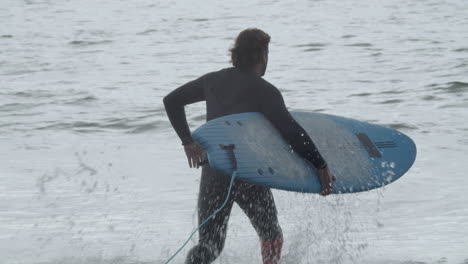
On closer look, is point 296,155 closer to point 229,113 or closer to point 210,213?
point 229,113

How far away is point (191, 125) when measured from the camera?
977cm

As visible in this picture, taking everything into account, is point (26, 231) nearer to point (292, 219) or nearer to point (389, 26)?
point (292, 219)

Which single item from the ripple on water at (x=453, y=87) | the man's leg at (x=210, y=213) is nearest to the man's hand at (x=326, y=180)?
the man's leg at (x=210, y=213)

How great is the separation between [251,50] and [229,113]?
0.33 meters

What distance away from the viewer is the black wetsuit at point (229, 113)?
3.84 m

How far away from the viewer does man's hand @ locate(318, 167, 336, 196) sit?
13.1ft

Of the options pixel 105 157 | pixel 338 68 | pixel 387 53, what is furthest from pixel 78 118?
pixel 387 53

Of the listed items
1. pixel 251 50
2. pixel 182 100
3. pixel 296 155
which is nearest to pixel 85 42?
pixel 182 100

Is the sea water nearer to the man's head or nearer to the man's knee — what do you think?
the man's knee

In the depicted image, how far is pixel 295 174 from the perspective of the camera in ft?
13.4

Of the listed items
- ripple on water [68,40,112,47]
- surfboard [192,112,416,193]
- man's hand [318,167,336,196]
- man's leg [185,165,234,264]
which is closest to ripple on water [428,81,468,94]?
surfboard [192,112,416,193]

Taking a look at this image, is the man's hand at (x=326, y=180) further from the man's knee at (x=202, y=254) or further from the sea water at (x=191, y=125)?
the sea water at (x=191, y=125)

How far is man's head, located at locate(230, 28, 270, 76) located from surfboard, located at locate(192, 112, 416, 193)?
237mm

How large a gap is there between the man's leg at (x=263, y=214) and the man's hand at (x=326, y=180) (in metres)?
0.26
